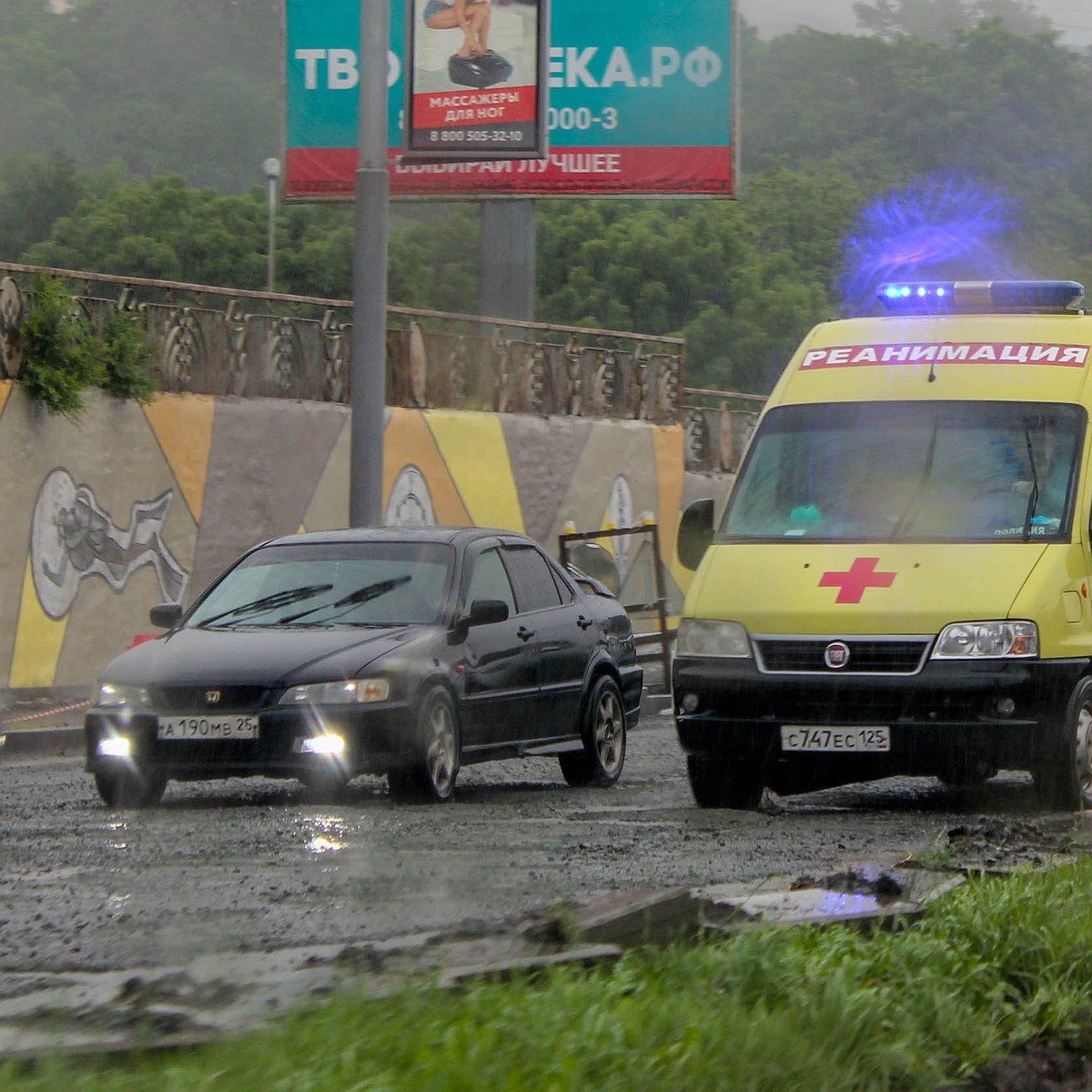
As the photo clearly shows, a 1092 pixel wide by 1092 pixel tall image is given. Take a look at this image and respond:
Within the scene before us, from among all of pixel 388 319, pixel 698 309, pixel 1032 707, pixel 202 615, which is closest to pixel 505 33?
pixel 388 319

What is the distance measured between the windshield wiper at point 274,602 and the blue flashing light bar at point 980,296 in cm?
347

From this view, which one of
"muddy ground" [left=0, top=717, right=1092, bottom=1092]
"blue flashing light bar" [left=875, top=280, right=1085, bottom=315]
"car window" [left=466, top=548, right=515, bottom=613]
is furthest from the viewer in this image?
"blue flashing light bar" [left=875, top=280, right=1085, bottom=315]

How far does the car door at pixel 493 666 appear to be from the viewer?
10.9 meters

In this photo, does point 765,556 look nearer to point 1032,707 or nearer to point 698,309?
point 1032,707

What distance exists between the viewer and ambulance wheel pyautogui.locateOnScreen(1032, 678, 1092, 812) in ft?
32.6

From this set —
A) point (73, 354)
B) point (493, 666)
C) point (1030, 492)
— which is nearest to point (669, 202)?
point (73, 354)

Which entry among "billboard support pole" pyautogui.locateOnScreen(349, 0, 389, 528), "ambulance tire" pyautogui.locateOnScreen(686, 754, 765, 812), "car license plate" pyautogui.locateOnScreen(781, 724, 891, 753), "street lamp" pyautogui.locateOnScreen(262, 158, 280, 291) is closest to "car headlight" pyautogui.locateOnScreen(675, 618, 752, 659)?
"car license plate" pyautogui.locateOnScreen(781, 724, 891, 753)

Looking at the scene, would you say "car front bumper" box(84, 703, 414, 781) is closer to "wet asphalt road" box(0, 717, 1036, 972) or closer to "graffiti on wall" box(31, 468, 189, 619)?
"wet asphalt road" box(0, 717, 1036, 972)

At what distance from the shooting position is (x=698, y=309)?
71.2 meters

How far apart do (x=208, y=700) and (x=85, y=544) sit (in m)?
9.18

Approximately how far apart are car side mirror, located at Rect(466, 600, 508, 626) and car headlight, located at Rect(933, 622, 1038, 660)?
2357 millimetres

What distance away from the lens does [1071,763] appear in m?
9.98

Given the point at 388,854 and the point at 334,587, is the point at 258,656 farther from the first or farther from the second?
the point at 388,854

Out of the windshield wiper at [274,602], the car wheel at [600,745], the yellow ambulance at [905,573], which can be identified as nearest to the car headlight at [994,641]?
the yellow ambulance at [905,573]
